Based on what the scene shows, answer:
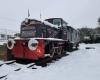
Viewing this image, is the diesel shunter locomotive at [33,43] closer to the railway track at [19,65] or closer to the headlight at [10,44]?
the headlight at [10,44]

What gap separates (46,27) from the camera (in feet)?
38.4

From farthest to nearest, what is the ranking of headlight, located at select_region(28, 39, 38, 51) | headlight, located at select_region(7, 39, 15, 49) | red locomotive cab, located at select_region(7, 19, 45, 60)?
headlight, located at select_region(7, 39, 15, 49) < red locomotive cab, located at select_region(7, 19, 45, 60) < headlight, located at select_region(28, 39, 38, 51)

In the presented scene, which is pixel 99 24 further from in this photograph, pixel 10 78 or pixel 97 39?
pixel 10 78

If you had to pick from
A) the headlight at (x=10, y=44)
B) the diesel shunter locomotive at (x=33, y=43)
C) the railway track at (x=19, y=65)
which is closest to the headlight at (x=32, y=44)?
the diesel shunter locomotive at (x=33, y=43)

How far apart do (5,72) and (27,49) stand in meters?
2.92

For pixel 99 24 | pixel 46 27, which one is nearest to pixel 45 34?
pixel 46 27

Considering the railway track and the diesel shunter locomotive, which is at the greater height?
the diesel shunter locomotive

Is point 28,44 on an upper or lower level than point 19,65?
upper

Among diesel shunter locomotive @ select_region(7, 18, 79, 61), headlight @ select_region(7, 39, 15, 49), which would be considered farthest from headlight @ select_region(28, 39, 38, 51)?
headlight @ select_region(7, 39, 15, 49)

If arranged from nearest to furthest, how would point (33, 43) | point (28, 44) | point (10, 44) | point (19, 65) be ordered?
point (19, 65) < point (33, 43) < point (28, 44) < point (10, 44)

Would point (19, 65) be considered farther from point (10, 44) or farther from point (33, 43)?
point (10, 44)

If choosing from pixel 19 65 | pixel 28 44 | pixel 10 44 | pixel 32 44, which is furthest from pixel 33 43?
pixel 10 44

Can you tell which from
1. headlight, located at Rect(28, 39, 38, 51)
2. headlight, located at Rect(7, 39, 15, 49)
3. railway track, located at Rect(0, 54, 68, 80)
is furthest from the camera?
headlight, located at Rect(7, 39, 15, 49)

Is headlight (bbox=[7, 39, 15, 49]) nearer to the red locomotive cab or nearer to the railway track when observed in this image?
the red locomotive cab
